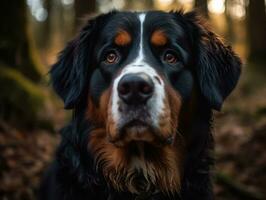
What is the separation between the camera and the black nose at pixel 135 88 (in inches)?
155

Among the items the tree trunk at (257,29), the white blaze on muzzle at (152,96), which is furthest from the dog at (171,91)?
the tree trunk at (257,29)

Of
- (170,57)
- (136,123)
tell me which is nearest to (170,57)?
(170,57)

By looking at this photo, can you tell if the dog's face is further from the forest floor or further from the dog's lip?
the forest floor

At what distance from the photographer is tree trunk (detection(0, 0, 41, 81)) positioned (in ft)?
26.3

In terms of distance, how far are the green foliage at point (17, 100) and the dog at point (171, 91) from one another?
2.31 m

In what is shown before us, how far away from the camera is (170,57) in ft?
15.4

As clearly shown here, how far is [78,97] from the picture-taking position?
4926 mm

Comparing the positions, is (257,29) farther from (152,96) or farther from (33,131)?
(152,96)

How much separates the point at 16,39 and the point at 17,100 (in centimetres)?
138

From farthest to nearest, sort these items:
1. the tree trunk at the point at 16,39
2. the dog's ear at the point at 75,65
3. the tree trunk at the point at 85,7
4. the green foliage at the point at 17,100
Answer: the tree trunk at the point at 85,7 → the tree trunk at the point at 16,39 → the green foliage at the point at 17,100 → the dog's ear at the point at 75,65

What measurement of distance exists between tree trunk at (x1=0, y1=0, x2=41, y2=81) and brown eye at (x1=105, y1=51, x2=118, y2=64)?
11.2 ft

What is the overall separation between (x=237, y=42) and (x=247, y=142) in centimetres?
2610

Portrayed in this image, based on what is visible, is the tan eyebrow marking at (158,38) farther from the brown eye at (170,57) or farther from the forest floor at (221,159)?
the forest floor at (221,159)

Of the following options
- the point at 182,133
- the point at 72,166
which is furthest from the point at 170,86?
the point at 72,166
